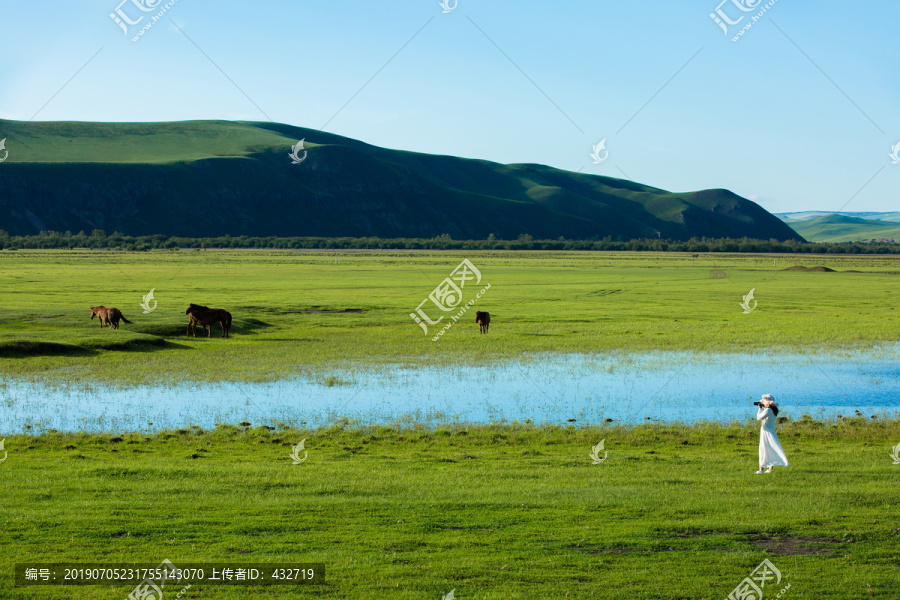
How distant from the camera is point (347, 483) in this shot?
568 inches

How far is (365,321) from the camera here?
4806 centimetres

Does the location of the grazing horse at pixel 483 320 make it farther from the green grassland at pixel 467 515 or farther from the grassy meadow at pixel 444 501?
the green grassland at pixel 467 515

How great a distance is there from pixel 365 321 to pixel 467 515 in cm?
3615

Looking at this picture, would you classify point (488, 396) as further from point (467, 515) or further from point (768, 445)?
point (467, 515)

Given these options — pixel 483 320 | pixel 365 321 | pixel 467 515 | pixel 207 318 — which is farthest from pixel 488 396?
pixel 365 321

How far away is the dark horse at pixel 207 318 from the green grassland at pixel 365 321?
2.17 feet

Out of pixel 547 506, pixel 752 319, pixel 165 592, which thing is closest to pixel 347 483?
pixel 547 506

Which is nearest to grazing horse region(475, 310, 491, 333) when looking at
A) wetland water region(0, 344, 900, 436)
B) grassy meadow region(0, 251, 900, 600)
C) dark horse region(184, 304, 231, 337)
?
grassy meadow region(0, 251, 900, 600)

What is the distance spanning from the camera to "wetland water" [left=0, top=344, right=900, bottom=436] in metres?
22.3

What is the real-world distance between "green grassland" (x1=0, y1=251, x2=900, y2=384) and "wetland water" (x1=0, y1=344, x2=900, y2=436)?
2416mm

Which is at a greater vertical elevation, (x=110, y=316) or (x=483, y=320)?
(x=110, y=316)

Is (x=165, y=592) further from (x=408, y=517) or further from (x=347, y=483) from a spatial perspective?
(x=347, y=483)

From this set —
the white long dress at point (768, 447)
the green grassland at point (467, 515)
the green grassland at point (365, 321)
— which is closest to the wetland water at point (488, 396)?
the green grassland at point (365, 321)

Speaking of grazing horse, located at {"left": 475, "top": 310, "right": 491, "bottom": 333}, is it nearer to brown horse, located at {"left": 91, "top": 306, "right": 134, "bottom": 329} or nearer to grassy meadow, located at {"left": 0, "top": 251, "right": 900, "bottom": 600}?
grassy meadow, located at {"left": 0, "top": 251, "right": 900, "bottom": 600}
